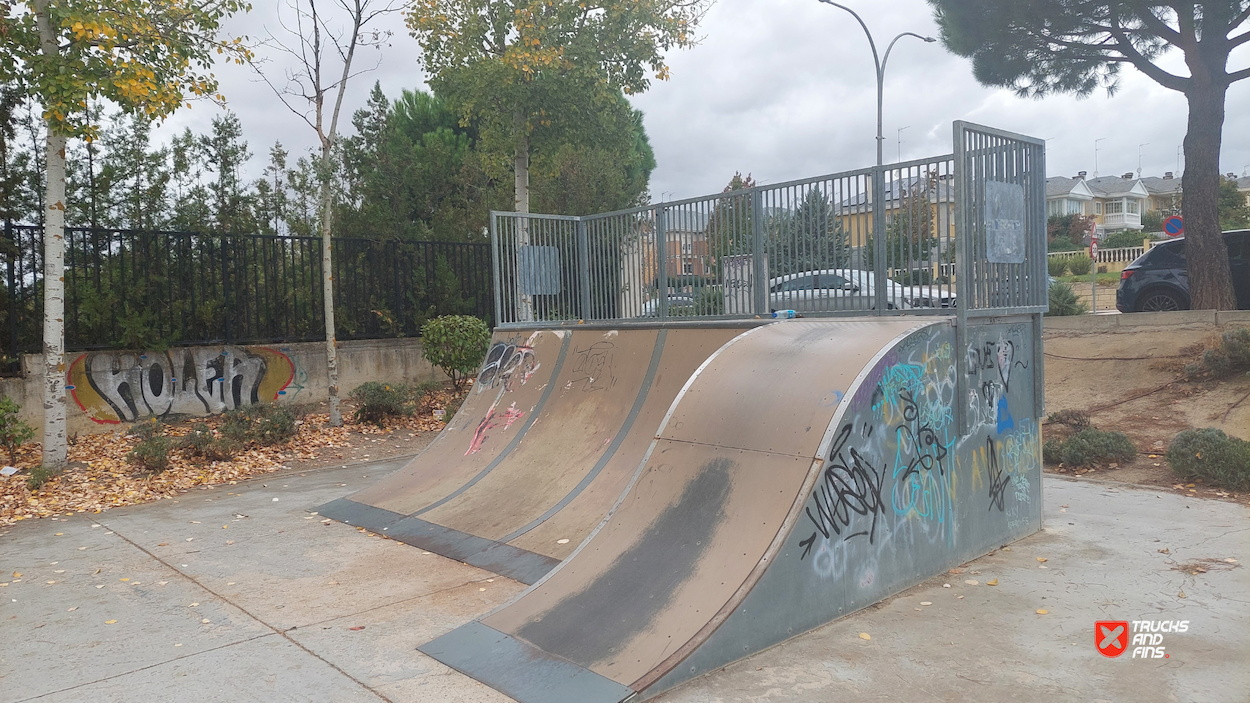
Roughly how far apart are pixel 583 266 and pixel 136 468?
5430mm

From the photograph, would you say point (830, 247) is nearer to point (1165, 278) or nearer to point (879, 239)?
point (879, 239)

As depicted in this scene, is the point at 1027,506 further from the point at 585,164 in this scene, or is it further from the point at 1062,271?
the point at 1062,271

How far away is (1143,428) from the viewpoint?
32.7 ft

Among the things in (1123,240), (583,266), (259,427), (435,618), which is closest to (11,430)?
(259,427)

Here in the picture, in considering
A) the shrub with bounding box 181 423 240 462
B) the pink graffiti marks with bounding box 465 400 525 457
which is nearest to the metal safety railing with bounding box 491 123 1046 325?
the pink graffiti marks with bounding box 465 400 525 457

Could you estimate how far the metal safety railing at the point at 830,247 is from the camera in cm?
573

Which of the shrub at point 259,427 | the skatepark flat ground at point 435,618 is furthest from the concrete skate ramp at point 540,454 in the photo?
the shrub at point 259,427

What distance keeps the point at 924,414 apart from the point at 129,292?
35.7ft

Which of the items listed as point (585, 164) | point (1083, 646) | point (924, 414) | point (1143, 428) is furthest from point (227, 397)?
point (1143, 428)

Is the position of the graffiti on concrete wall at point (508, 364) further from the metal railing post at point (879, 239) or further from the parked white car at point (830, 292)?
the metal railing post at point (879, 239)

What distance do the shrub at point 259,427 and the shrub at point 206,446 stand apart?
0.27 m

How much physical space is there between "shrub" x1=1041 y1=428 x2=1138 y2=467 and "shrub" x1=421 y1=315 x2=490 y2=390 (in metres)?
7.99

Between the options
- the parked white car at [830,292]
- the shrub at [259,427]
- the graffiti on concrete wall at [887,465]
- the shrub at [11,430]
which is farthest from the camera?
the shrub at [259,427]

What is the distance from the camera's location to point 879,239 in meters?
6.30
